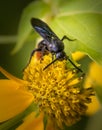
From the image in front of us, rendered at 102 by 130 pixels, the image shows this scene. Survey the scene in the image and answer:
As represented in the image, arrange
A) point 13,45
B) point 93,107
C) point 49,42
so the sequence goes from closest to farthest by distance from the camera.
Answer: point 49,42 → point 93,107 → point 13,45

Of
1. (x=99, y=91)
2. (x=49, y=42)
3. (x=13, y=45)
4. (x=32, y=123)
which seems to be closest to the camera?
(x=99, y=91)

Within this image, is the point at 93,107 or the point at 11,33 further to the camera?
the point at 11,33

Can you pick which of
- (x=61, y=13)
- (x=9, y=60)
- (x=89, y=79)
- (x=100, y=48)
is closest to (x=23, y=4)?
(x=9, y=60)

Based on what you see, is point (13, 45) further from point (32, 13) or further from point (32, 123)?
point (32, 123)

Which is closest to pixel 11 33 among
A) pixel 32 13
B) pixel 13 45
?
pixel 13 45

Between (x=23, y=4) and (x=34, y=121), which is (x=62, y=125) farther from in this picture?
(x=23, y=4)

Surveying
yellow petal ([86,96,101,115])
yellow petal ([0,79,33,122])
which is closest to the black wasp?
yellow petal ([0,79,33,122])

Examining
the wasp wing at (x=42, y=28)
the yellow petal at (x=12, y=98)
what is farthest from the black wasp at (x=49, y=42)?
the yellow petal at (x=12, y=98)
